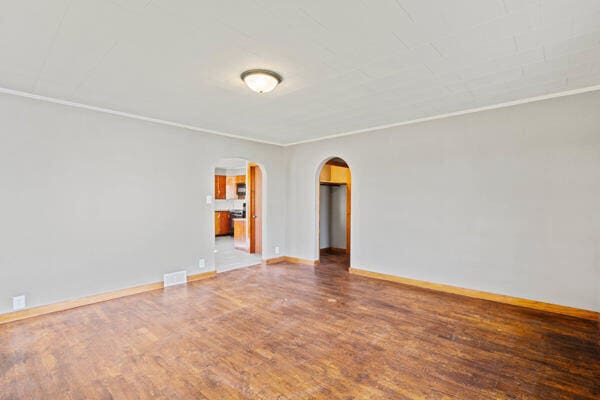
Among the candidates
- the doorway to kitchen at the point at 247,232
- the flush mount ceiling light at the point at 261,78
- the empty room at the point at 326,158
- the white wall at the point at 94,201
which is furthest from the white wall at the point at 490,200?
the white wall at the point at 94,201

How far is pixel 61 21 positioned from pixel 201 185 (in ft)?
10.6

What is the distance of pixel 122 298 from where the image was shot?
4.06 meters

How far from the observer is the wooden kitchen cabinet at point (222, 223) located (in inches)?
422

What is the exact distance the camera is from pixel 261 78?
2.80 meters

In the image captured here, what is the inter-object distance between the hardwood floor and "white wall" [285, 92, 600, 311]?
53cm

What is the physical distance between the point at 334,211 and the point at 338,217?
20 centimetres

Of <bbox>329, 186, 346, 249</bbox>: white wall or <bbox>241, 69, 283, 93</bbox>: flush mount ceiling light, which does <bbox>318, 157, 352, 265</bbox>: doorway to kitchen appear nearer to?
<bbox>329, 186, 346, 249</bbox>: white wall

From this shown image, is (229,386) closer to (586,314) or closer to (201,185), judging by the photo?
(201,185)

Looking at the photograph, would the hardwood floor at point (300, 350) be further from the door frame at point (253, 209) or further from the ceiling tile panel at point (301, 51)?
the door frame at point (253, 209)

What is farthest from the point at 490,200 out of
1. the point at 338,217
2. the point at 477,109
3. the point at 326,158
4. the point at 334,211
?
the point at 334,211

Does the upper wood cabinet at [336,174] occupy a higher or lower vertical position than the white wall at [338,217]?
higher

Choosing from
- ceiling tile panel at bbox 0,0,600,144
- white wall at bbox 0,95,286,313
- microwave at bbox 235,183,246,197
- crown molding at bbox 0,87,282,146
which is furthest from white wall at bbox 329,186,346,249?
microwave at bbox 235,183,246,197

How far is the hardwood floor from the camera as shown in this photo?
214cm

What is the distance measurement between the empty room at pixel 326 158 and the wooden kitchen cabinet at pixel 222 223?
5368 mm
